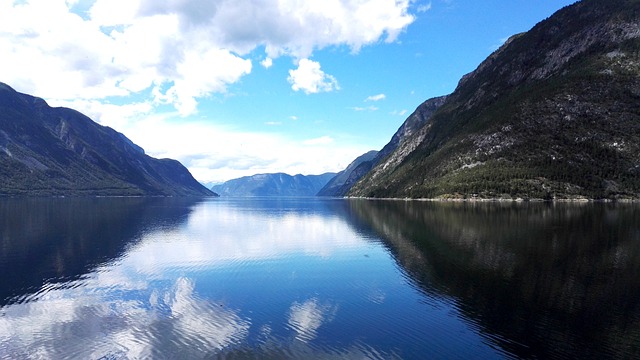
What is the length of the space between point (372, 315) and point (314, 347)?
1052cm

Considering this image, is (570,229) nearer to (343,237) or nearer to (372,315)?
(343,237)

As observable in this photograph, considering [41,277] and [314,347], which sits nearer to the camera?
[314,347]

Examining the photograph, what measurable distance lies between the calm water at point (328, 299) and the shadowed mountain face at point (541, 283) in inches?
8.9

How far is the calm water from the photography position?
3212 centimetres

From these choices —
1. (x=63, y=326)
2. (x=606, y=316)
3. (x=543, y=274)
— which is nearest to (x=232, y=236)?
(x=63, y=326)

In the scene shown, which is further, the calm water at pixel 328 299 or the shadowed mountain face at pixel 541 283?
the shadowed mountain face at pixel 541 283

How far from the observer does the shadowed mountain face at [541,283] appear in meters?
32.4

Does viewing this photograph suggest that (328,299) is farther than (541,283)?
No

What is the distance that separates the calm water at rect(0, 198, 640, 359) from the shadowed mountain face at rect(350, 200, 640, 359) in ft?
0.74

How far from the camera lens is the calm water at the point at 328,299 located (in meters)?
32.1

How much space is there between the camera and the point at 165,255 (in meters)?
78.8

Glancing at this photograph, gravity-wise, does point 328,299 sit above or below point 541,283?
below

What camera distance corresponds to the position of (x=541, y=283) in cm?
4925

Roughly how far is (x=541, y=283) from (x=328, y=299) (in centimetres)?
2753
